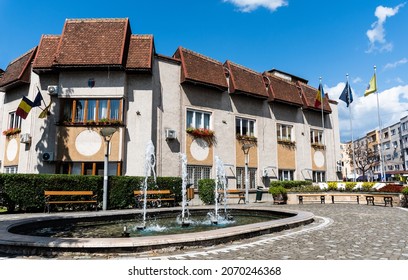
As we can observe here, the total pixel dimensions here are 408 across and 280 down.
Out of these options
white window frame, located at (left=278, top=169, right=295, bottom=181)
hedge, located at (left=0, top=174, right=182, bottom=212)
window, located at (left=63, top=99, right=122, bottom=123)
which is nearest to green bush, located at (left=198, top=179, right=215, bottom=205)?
hedge, located at (left=0, top=174, right=182, bottom=212)

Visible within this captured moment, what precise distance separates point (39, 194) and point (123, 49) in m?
9.89

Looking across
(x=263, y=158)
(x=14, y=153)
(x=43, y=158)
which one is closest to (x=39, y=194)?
(x=43, y=158)

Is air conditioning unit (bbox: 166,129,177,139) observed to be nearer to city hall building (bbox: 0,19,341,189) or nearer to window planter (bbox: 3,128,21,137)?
city hall building (bbox: 0,19,341,189)

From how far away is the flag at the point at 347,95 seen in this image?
2967 cm

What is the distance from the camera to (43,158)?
60.4ft

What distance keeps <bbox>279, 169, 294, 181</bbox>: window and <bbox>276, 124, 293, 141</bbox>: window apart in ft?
9.39

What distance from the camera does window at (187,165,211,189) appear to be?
21.6 metres

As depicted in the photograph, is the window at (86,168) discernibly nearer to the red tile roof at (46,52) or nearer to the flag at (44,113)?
the flag at (44,113)

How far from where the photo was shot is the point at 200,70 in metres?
22.5

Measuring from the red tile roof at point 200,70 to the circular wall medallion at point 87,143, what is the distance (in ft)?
23.4

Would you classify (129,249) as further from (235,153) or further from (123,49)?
(235,153)

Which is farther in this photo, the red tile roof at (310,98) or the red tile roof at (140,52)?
the red tile roof at (310,98)

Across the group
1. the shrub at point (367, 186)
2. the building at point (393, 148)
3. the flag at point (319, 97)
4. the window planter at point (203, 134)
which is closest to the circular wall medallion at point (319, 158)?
the flag at point (319, 97)

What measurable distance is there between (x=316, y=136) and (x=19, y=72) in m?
25.8
